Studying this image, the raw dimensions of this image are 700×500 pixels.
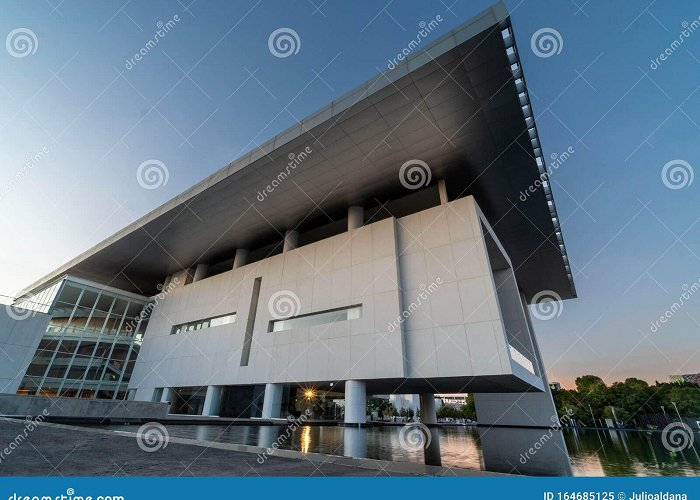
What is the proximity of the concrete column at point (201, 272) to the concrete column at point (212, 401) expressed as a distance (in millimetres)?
11377

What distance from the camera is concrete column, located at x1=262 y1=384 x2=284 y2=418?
1909 centimetres

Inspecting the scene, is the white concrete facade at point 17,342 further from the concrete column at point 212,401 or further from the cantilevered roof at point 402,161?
the concrete column at point 212,401

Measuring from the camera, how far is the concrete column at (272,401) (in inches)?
752

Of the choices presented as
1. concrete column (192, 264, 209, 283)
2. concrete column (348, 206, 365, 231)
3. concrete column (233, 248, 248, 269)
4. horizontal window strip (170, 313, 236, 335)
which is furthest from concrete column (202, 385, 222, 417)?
concrete column (348, 206, 365, 231)

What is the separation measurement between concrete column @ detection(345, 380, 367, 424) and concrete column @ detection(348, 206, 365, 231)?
9248mm

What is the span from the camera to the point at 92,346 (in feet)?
92.1

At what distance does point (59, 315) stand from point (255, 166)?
23.1 metres

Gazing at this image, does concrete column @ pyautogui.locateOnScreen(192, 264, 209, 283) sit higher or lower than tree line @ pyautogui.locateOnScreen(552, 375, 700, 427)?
higher

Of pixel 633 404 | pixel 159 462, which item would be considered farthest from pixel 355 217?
pixel 633 404

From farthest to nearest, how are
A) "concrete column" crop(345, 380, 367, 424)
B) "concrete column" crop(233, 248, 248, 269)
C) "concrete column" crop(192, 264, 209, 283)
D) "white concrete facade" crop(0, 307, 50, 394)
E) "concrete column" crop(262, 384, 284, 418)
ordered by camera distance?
"concrete column" crop(192, 264, 209, 283)
"concrete column" crop(233, 248, 248, 269)
"white concrete facade" crop(0, 307, 50, 394)
"concrete column" crop(262, 384, 284, 418)
"concrete column" crop(345, 380, 367, 424)

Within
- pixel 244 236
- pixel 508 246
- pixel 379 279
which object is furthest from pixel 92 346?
pixel 508 246

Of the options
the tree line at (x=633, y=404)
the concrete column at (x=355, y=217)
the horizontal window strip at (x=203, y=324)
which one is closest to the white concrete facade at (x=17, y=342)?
the horizontal window strip at (x=203, y=324)

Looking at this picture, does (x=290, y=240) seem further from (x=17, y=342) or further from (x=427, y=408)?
(x=17, y=342)

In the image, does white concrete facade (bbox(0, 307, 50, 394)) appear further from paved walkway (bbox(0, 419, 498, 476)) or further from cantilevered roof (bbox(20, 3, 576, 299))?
paved walkway (bbox(0, 419, 498, 476))
